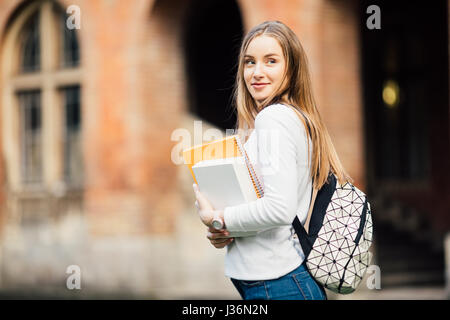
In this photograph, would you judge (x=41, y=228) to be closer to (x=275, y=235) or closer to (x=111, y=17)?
(x=111, y=17)

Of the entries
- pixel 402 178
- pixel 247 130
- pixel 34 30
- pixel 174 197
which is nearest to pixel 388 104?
pixel 402 178

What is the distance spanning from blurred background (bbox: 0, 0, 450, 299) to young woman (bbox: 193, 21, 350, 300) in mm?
6284

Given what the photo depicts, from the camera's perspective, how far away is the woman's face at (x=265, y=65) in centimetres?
244

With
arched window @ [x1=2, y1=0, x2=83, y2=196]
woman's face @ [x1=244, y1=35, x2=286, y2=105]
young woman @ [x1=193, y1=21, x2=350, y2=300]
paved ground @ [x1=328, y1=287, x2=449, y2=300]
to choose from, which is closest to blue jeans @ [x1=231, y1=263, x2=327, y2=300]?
young woman @ [x1=193, y1=21, x2=350, y2=300]

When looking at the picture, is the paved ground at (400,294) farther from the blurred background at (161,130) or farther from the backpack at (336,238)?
the backpack at (336,238)

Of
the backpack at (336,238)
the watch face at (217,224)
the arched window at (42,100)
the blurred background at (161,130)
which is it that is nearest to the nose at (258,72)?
the backpack at (336,238)

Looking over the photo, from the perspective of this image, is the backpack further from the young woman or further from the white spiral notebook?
the white spiral notebook

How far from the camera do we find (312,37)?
8.59 m

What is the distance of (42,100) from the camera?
12.6 meters

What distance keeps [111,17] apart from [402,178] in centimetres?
581

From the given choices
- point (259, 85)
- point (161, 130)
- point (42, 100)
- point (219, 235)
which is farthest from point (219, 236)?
point (42, 100)

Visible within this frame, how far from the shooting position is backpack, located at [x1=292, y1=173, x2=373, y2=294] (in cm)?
235

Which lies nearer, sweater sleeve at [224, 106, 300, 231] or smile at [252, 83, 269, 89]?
sweater sleeve at [224, 106, 300, 231]

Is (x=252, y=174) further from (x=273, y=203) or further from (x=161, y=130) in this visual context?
(x=161, y=130)
